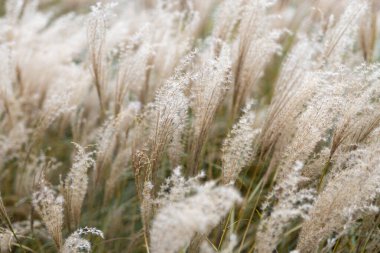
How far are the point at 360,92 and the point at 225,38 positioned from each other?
852mm

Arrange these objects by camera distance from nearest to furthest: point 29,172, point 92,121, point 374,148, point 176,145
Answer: point 374,148 → point 176,145 → point 29,172 → point 92,121

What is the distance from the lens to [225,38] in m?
2.41

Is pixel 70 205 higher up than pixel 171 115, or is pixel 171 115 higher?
pixel 171 115

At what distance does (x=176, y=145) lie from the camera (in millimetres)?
2025

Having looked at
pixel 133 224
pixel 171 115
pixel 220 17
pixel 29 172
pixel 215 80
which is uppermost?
pixel 220 17

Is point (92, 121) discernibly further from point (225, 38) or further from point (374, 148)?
point (374, 148)

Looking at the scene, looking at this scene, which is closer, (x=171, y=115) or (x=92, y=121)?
(x=171, y=115)

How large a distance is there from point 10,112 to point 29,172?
386 millimetres

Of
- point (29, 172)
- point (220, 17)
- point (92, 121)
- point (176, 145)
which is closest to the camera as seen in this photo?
point (176, 145)

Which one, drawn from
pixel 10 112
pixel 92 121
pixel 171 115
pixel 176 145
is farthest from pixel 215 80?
pixel 10 112

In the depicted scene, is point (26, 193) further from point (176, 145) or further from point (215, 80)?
point (215, 80)

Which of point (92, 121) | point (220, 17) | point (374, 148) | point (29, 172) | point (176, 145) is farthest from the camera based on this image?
point (92, 121)

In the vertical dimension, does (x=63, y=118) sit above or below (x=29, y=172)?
above

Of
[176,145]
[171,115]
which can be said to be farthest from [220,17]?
[171,115]
